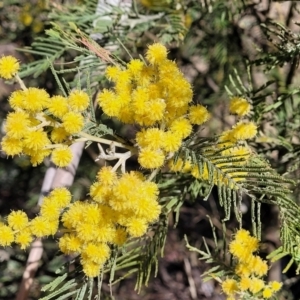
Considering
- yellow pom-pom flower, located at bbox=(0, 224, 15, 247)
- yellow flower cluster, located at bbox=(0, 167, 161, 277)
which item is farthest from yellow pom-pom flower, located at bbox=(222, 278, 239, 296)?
yellow pom-pom flower, located at bbox=(0, 224, 15, 247)

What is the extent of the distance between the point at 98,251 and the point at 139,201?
0.08m

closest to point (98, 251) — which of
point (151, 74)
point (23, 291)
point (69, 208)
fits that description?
point (69, 208)

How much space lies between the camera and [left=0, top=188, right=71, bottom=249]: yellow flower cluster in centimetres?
50

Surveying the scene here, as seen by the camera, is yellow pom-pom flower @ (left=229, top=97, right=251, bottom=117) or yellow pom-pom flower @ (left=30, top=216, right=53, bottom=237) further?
yellow pom-pom flower @ (left=229, top=97, right=251, bottom=117)

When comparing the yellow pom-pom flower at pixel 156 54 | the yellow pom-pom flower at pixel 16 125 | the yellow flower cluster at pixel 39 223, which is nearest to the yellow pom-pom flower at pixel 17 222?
the yellow flower cluster at pixel 39 223

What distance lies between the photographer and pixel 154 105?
459 millimetres

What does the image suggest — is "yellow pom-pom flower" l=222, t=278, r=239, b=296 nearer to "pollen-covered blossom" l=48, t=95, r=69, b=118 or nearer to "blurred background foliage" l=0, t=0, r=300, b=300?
"blurred background foliage" l=0, t=0, r=300, b=300

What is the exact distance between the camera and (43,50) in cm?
81

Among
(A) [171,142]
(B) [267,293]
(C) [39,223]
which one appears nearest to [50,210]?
(C) [39,223]

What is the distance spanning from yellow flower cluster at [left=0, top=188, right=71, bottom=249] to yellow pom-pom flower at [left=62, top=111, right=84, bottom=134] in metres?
0.07

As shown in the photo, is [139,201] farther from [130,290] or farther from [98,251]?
[130,290]

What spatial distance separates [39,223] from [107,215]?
0.08 meters

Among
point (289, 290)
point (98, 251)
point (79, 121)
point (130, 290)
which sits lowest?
point (130, 290)

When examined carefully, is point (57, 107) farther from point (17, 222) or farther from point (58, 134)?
point (17, 222)
